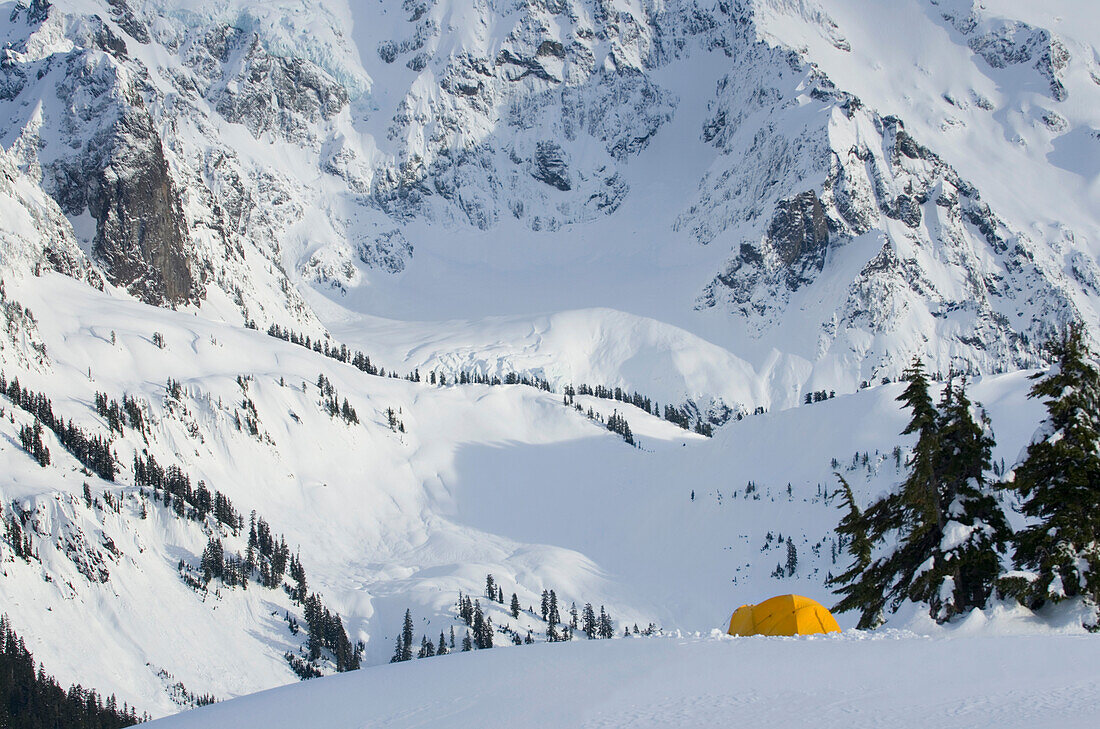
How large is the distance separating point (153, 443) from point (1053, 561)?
163 m

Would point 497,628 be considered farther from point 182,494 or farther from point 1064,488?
point 1064,488

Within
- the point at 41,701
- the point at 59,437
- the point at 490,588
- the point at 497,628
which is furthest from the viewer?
the point at 490,588

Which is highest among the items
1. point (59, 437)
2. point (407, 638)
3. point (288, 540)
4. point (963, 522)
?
point (59, 437)

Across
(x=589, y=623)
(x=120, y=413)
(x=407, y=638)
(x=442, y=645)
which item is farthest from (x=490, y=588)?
(x=120, y=413)

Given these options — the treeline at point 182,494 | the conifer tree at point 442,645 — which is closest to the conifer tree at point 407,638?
the conifer tree at point 442,645

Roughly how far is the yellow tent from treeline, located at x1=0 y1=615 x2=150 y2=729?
A: 9826cm

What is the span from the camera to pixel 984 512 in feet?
93.5

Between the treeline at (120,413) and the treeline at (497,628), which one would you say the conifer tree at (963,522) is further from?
the treeline at (120,413)

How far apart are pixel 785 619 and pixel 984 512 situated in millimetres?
8876

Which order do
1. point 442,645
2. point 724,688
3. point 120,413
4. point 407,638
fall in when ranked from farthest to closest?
point 120,413 < point 407,638 < point 442,645 < point 724,688

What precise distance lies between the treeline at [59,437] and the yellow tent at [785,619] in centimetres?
13744

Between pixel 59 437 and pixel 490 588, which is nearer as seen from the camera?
pixel 59 437

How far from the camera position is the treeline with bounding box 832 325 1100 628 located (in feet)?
86.1

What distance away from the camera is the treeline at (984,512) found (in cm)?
2623
